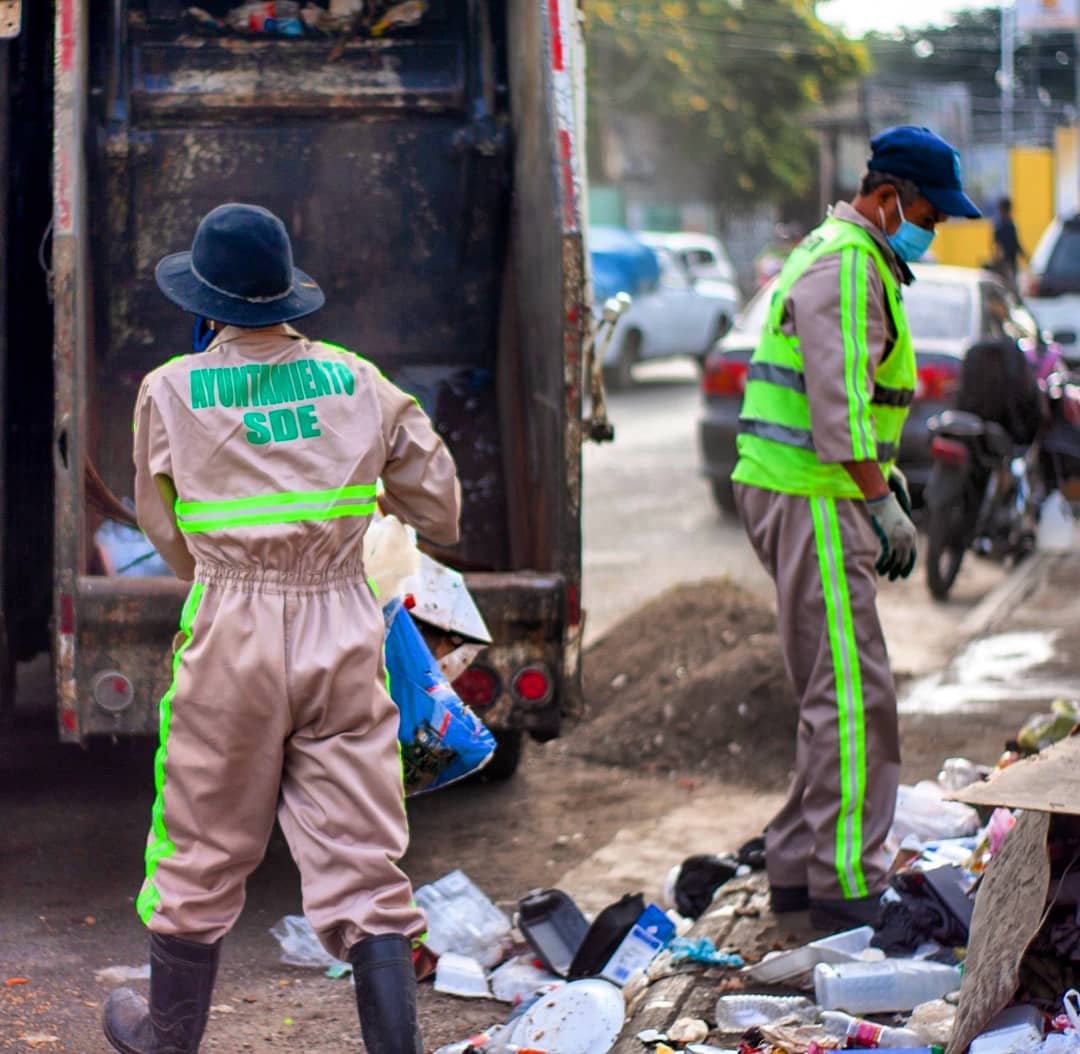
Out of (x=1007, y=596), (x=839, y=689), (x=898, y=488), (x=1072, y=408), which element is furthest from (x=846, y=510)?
(x=1072, y=408)

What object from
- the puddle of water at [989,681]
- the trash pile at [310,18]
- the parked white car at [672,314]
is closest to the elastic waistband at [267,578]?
the trash pile at [310,18]

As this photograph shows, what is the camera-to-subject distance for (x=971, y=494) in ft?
27.7

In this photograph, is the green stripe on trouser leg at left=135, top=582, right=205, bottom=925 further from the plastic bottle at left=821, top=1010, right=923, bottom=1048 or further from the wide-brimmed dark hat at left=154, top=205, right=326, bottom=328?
the plastic bottle at left=821, top=1010, right=923, bottom=1048

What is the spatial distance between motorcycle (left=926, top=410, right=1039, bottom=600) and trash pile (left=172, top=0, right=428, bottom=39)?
3.67 meters

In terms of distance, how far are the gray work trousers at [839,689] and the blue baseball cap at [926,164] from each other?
2.34 feet

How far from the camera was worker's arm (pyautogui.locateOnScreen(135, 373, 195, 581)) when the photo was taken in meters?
3.12

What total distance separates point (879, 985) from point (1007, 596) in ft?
15.9

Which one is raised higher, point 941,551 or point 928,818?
point 928,818

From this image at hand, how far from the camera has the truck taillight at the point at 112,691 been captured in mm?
4293

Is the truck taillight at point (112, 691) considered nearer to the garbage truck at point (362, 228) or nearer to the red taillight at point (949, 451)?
the garbage truck at point (362, 228)

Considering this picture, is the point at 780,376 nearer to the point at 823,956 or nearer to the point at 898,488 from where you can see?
the point at 898,488

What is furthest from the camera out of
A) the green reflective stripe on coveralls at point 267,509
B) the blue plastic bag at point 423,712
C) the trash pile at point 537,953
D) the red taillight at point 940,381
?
the red taillight at point 940,381

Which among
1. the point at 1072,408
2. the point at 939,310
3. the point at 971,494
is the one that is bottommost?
the point at 971,494

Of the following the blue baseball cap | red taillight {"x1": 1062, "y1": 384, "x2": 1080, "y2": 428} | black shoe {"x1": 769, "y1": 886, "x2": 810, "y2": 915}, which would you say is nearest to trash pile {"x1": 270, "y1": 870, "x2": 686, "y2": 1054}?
black shoe {"x1": 769, "y1": 886, "x2": 810, "y2": 915}
